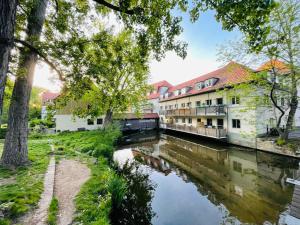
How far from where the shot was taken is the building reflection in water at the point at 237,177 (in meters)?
6.80

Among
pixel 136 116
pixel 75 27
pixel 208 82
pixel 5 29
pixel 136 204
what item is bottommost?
pixel 136 204

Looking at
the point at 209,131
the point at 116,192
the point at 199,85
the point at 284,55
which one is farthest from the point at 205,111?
the point at 116,192

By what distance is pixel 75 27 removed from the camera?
23.8 ft

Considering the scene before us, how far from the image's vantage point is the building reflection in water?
680 centimetres

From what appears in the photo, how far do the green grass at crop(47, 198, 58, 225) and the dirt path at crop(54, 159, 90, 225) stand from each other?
0.39ft

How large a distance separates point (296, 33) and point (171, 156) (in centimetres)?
1329

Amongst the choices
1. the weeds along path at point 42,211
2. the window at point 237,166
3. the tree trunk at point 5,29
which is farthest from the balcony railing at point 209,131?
the tree trunk at point 5,29

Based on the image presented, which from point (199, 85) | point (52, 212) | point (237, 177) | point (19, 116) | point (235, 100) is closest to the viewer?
point (52, 212)

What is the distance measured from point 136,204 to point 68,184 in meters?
2.87

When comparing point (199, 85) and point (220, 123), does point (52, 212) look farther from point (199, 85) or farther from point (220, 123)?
point (199, 85)

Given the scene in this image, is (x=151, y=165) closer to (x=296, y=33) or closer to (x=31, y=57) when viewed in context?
(x=31, y=57)

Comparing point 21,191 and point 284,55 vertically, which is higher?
point 284,55

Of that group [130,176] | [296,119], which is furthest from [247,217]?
[296,119]

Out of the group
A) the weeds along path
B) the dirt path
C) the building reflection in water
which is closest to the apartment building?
the building reflection in water
